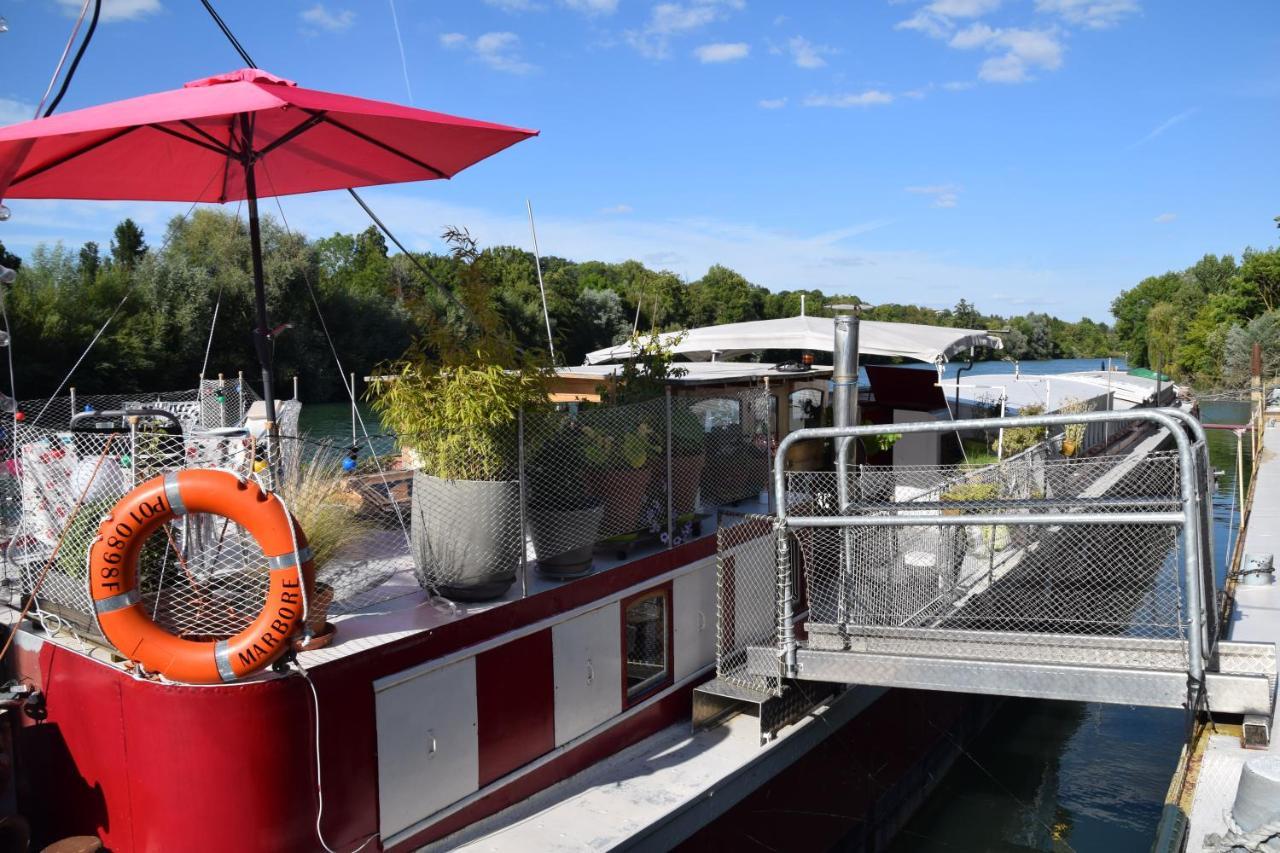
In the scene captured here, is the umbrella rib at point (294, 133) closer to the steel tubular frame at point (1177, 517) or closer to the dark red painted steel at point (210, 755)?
the dark red painted steel at point (210, 755)

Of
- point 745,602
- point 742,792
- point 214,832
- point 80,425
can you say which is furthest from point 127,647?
point 745,602

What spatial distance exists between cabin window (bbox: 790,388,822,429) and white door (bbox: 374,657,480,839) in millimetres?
5662

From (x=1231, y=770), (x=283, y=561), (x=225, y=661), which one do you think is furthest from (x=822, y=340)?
(x=225, y=661)

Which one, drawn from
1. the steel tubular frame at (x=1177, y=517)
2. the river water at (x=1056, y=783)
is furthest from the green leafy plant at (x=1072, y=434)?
the steel tubular frame at (x=1177, y=517)

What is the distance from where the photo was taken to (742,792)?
6383 mm

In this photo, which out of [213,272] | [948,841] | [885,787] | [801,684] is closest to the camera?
[801,684]

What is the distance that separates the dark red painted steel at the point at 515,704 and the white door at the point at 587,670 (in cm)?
8

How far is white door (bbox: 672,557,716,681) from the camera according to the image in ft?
22.9

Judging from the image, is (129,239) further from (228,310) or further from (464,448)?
(464,448)

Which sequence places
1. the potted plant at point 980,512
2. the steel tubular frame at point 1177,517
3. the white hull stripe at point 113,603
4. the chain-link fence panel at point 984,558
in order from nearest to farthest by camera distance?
1. the white hull stripe at point 113,603
2. the steel tubular frame at point 1177,517
3. the chain-link fence panel at point 984,558
4. the potted plant at point 980,512

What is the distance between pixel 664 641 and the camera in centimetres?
688

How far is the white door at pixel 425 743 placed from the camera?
190 inches

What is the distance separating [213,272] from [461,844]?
29030 millimetres

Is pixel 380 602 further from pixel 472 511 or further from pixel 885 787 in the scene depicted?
pixel 885 787
